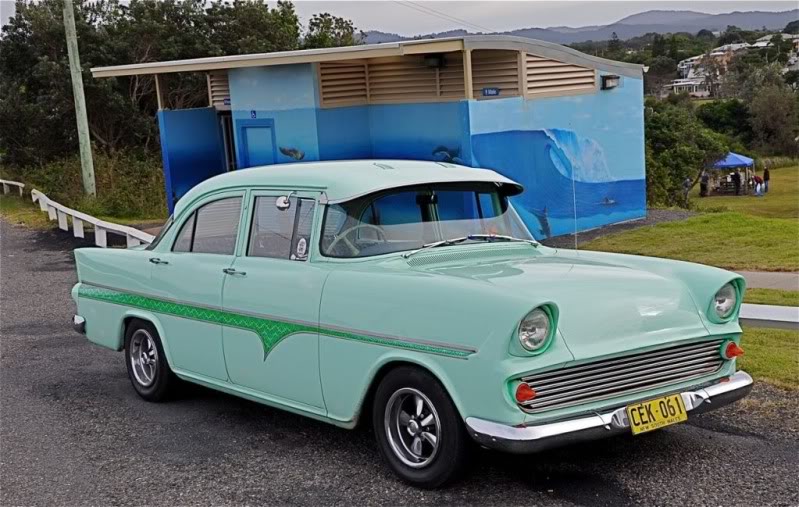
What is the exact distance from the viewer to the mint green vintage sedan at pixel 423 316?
460 centimetres

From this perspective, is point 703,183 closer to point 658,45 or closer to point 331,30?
point 331,30

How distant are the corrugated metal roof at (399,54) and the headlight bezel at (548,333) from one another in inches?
336

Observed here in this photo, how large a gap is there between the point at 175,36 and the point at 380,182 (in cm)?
2637

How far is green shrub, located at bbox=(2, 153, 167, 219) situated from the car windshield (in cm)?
1535

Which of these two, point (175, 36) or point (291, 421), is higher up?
point (175, 36)

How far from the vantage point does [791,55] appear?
80.4m

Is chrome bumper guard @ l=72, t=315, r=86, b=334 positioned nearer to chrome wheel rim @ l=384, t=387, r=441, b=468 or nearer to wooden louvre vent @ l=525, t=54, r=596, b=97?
chrome wheel rim @ l=384, t=387, r=441, b=468

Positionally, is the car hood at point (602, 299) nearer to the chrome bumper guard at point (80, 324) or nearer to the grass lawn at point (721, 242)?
the chrome bumper guard at point (80, 324)

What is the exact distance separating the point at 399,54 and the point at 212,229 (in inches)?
280

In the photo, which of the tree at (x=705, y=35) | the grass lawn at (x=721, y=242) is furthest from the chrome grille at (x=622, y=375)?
the tree at (x=705, y=35)

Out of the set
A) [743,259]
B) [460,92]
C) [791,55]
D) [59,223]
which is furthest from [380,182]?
[791,55]

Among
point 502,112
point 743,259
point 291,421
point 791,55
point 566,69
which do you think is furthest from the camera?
point 791,55

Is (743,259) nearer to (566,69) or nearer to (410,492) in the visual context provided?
(566,69)

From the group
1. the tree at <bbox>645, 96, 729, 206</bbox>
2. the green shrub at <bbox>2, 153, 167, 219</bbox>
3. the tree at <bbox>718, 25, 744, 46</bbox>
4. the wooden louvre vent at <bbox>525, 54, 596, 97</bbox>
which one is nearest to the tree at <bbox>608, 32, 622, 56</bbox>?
the tree at <bbox>718, 25, 744, 46</bbox>
